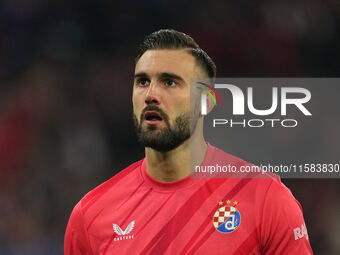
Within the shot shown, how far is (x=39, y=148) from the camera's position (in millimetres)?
6254

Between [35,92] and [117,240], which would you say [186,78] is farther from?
[35,92]

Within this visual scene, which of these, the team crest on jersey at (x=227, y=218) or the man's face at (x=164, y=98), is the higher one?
the man's face at (x=164, y=98)

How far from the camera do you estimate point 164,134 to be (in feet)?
10.1

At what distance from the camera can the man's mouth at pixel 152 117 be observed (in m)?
3.06

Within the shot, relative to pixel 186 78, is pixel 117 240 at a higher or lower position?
lower

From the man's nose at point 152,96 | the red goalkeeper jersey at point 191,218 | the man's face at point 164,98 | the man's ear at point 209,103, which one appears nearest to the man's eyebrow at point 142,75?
the man's face at point 164,98

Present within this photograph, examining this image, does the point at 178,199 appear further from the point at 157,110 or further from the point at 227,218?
the point at 157,110

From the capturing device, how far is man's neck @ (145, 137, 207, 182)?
323 cm

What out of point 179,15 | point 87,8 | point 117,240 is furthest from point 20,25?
point 117,240

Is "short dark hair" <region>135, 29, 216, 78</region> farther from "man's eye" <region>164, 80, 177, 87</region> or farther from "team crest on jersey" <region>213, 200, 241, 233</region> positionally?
"team crest on jersey" <region>213, 200, 241, 233</region>

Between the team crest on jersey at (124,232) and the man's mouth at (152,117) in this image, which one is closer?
the man's mouth at (152,117)

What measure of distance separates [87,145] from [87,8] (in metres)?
1.70

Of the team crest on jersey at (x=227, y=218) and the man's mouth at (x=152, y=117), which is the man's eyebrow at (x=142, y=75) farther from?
the team crest on jersey at (x=227, y=218)

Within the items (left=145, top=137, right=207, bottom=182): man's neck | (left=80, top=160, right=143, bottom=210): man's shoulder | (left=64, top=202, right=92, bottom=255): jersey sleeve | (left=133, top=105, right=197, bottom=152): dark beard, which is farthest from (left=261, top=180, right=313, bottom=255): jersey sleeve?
(left=64, top=202, right=92, bottom=255): jersey sleeve
